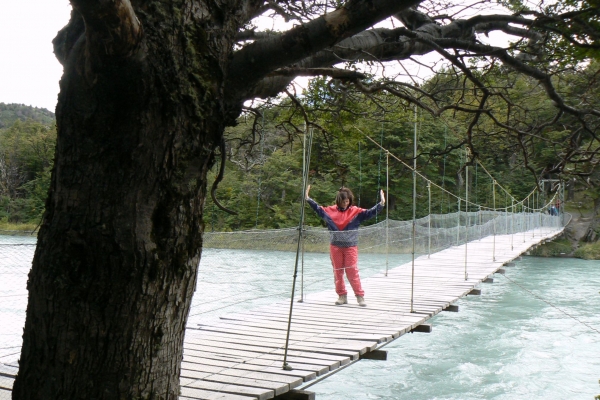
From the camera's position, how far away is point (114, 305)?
4.87 ft

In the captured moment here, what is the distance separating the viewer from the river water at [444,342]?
502cm

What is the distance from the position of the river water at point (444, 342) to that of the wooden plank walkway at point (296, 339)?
25cm

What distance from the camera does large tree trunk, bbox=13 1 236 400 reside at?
4.83 ft

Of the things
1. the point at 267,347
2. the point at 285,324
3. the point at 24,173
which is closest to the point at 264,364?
the point at 267,347

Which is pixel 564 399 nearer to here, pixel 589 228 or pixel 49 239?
pixel 49 239

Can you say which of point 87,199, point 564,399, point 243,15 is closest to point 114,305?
point 87,199

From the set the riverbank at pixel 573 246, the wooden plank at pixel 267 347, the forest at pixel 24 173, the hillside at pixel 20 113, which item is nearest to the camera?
the wooden plank at pixel 267 347

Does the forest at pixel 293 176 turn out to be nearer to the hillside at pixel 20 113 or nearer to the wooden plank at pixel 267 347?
the wooden plank at pixel 267 347

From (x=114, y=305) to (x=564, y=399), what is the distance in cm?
564

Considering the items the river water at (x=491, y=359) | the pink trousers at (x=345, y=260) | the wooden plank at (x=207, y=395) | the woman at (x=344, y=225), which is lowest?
the river water at (x=491, y=359)

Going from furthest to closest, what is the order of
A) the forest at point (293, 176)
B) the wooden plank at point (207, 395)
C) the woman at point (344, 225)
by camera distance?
the forest at point (293, 176)
the woman at point (344, 225)
the wooden plank at point (207, 395)

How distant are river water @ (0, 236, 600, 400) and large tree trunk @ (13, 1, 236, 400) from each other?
197 cm

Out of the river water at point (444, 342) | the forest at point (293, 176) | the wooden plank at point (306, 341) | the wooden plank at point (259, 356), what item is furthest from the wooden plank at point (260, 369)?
the forest at point (293, 176)

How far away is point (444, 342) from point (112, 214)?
7801 mm
